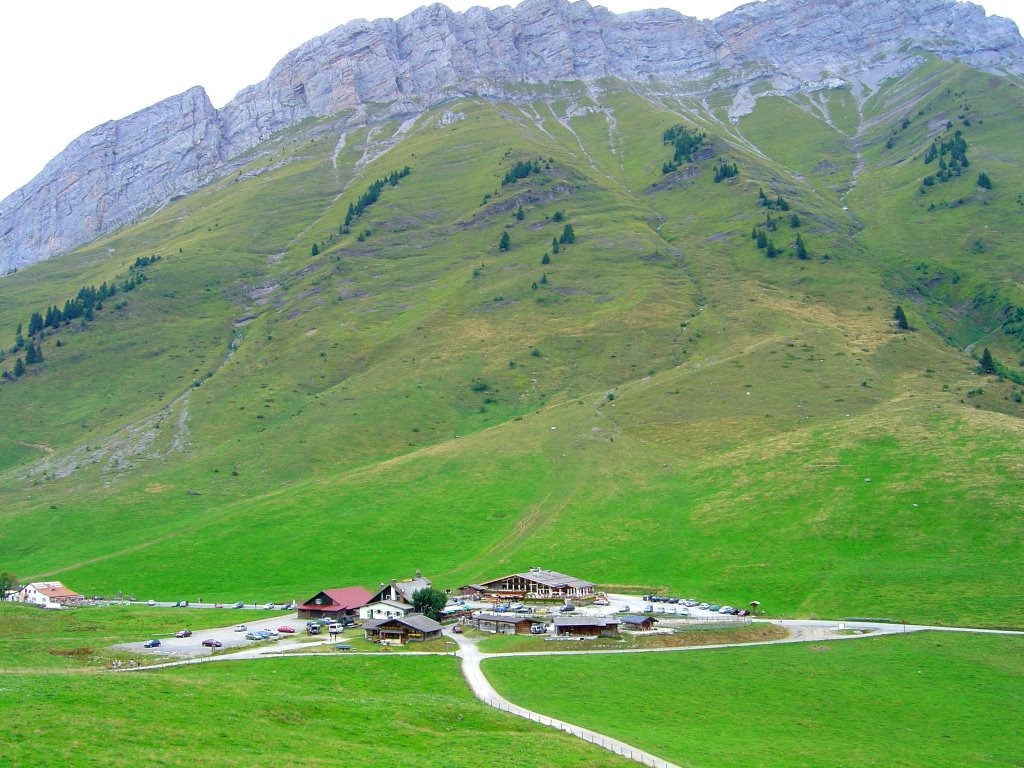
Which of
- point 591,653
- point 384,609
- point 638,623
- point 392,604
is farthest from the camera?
point 392,604

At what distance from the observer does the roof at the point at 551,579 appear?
9719 centimetres

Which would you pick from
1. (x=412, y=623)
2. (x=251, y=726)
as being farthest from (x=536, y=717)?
(x=412, y=623)

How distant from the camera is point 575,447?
474 feet

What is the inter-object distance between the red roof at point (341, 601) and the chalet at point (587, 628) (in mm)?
A: 24142

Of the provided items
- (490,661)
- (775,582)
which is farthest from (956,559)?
(490,661)

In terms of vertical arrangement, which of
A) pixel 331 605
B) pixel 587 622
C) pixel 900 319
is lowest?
pixel 587 622

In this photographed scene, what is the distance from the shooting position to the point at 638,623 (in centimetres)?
8025

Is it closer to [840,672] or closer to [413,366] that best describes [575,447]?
[413,366]

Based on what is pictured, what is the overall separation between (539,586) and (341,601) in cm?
2260

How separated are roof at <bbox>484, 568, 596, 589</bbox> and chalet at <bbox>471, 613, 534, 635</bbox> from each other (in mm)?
12027

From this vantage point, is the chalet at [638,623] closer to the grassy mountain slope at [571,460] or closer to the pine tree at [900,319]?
the grassy mountain slope at [571,460]

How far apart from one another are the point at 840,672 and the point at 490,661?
28.4 meters

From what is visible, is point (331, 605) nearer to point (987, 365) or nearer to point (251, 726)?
point (251, 726)

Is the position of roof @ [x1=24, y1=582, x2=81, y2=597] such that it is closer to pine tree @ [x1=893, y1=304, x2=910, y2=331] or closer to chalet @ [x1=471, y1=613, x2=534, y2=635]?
chalet @ [x1=471, y1=613, x2=534, y2=635]
